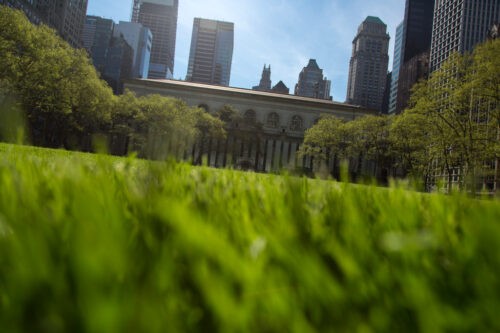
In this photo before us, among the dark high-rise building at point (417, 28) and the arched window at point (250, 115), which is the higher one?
the dark high-rise building at point (417, 28)

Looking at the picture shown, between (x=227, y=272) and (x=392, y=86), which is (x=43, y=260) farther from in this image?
(x=392, y=86)

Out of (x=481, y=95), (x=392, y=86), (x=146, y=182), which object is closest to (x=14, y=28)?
(x=146, y=182)

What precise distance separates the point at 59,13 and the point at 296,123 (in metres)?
90.7

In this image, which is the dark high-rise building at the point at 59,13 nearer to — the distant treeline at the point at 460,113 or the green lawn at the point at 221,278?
the distant treeline at the point at 460,113

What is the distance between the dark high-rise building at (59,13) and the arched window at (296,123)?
5626 cm

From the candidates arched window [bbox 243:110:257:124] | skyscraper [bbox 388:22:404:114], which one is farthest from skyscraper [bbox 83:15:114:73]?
skyscraper [bbox 388:22:404:114]

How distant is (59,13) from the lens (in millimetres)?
109438

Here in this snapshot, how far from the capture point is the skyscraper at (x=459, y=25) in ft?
327

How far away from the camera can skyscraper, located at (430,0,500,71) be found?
Answer: 99625mm

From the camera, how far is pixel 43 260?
16.0 inches

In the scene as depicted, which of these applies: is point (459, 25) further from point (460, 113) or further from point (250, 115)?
point (460, 113)

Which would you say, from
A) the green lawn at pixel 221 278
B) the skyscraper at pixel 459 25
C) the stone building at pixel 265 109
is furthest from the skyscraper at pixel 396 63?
the green lawn at pixel 221 278

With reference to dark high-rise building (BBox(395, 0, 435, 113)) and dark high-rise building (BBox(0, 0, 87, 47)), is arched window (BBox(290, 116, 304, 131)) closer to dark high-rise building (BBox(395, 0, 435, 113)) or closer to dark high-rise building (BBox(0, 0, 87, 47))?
dark high-rise building (BBox(0, 0, 87, 47))

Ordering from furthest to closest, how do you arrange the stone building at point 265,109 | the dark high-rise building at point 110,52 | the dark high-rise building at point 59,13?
1. the dark high-rise building at point 110,52
2. the dark high-rise building at point 59,13
3. the stone building at point 265,109
